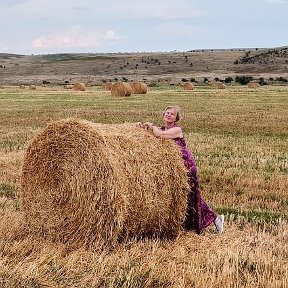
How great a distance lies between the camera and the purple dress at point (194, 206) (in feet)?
28.4

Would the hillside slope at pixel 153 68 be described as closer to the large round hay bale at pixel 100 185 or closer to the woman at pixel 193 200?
the woman at pixel 193 200

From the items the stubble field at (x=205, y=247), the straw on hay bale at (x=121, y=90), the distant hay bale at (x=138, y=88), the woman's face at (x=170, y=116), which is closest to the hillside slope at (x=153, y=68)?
the distant hay bale at (x=138, y=88)

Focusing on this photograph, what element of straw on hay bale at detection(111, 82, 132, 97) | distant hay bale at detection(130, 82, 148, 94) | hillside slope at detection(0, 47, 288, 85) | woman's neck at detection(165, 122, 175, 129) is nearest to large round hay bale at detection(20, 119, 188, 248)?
woman's neck at detection(165, 122, 175, 129)

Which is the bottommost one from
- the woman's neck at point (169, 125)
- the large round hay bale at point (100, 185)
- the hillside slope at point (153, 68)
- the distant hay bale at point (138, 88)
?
the hillside slope at point (153, 68)

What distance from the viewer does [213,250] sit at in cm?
750

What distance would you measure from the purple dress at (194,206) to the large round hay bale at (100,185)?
0.24m

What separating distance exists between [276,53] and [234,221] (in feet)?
399

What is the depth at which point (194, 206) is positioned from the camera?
8.73 meters

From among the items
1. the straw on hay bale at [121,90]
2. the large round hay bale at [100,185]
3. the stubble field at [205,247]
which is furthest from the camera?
the straw on hay bale at [121,90]

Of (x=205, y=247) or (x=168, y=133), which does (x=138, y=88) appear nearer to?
(x=168, y=133)

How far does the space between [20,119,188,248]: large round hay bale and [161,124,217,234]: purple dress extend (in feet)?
0.80

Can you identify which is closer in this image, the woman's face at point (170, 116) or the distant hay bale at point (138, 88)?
the woman's face at point (170, 116)

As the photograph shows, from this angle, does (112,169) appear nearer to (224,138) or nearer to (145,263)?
(145,263)

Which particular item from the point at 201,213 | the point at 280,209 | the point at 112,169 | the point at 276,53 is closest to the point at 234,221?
the point at 201,213
